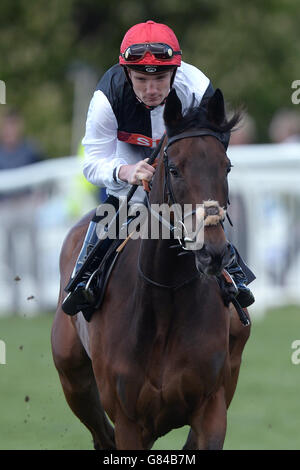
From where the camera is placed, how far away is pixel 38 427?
8.08 meters

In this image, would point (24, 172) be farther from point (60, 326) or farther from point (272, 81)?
point (272, 81)

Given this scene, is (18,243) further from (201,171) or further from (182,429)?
(201,171)

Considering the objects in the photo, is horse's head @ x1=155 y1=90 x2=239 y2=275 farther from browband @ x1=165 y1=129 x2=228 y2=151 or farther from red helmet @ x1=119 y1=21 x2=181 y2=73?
red helmet @ x1=119 y1=21 x2=181 y2=73

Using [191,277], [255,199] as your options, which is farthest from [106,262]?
[255,199]

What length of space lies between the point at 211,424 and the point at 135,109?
5.63ft

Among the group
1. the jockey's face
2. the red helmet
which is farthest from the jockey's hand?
the red helmet

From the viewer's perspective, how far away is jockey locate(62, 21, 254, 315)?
18.2ft

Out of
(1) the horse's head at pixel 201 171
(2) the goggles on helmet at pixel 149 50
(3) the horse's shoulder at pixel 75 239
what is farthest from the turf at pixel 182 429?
(2) the goggles on helmet at pixel 149 50

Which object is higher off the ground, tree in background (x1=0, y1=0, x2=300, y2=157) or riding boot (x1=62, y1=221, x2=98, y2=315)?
tree in background (x1=0, y1=0, x2=300, y2=157)

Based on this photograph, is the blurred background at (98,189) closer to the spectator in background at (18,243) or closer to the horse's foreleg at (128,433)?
the spectator in background at (18,243)

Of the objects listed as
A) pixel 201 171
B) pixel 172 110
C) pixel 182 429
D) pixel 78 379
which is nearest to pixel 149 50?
pixel 172 110

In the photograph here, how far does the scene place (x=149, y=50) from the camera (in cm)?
552

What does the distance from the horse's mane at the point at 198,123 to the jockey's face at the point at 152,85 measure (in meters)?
0.36

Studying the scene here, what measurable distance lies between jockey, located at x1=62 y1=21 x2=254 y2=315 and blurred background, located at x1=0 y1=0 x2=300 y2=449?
15.0 inches
